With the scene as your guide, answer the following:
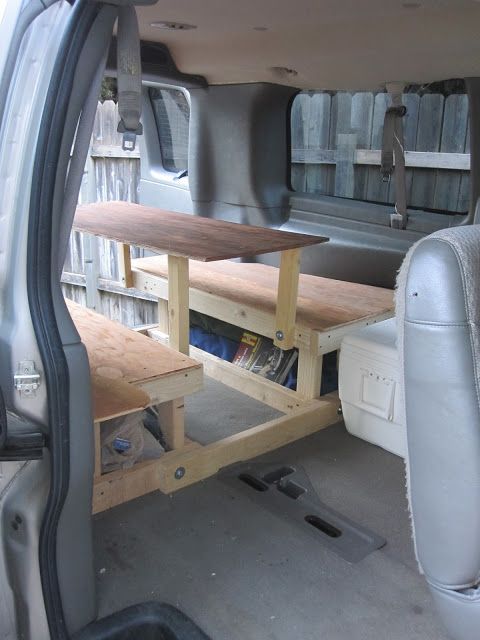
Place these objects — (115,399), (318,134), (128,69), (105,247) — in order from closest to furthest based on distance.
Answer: (128,69)
(115,399)
(318,134)
(105,247)

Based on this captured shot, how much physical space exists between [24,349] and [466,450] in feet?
2.85

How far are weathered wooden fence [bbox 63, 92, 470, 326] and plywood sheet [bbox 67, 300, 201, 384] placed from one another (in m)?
2.21

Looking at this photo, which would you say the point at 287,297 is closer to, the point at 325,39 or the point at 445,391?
the point at 325,39

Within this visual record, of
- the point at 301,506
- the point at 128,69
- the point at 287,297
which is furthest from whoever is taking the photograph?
the point at 287,297

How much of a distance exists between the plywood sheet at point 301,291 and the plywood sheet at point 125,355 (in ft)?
2.17

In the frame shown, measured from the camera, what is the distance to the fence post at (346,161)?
4.30 meters

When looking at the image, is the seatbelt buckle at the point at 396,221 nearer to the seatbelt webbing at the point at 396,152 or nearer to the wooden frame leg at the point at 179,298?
the seatbelt webbing at the point at 396,152

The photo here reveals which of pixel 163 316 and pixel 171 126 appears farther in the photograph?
pixel 171 126

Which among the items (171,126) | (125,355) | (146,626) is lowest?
(146,626)

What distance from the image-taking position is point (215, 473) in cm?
221

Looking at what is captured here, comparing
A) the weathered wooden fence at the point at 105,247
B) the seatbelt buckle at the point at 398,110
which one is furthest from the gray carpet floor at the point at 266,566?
the weathered wooden fence at the point at 105,247

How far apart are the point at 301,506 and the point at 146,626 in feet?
2.18

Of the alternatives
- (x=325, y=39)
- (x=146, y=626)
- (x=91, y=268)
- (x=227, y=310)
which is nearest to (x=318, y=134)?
(x=227, y=310)

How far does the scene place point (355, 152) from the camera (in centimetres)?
427
